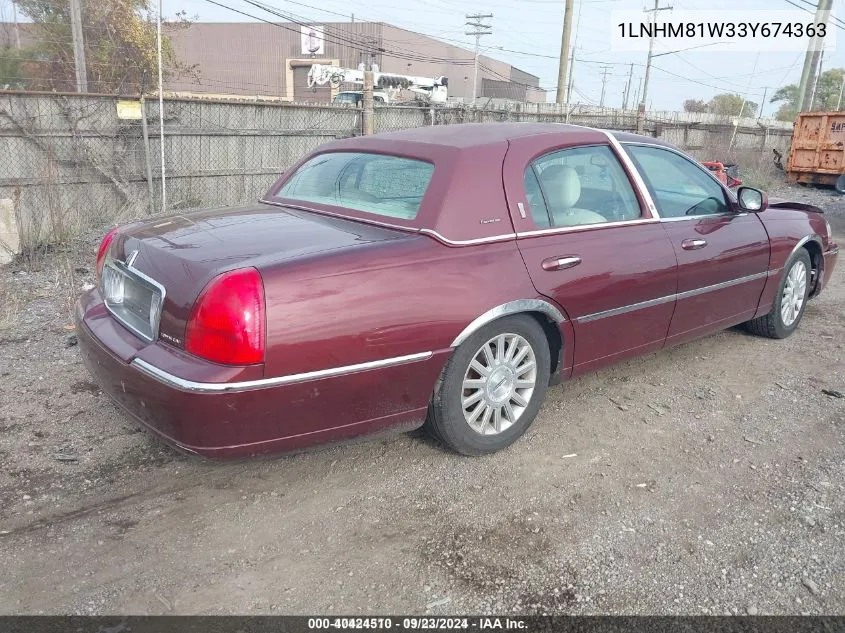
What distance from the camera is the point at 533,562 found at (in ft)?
8.39

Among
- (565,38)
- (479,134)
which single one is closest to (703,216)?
(479,134)

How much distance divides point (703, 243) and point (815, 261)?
1874mm

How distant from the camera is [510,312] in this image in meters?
3.10

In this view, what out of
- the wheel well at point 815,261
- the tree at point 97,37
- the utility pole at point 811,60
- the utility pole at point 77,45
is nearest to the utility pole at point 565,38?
the utility pole at point 811,60

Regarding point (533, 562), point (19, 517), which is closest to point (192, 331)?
point (19, 517)

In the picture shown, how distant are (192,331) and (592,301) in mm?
1966

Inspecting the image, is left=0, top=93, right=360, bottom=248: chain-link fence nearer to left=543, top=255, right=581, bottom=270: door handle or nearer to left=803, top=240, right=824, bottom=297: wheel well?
left=543, top=255, right=581, bottom=270: door handle

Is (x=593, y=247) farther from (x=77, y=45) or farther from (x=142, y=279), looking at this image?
(x=77, y=45)

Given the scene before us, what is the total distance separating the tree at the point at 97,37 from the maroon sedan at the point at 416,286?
62.8ft

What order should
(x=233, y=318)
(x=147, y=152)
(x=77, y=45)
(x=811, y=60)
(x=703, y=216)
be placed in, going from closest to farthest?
(x=233, y=318), (x=703, y=216), (x=147, y=152), (x=77, y=45), (x=811, y=60)

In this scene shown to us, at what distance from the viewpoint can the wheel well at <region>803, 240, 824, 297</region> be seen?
524cm

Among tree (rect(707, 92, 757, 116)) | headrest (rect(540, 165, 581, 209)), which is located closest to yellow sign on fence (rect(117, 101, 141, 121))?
headrest (rect(540, 165, 581, 209))

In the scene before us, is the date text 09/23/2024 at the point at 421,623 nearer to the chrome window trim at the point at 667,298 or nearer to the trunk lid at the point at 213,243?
the trunk lid at the point at 213,243

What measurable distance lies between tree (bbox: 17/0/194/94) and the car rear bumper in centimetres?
1957
